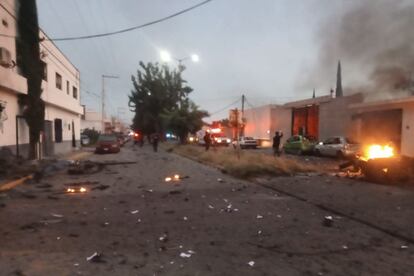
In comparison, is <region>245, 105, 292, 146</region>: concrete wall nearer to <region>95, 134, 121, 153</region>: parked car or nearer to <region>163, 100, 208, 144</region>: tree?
<region>163, 100, 208, 144</region>: tree

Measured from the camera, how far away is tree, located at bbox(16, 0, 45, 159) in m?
20.4

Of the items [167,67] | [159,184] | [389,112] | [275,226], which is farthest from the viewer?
[167,67]

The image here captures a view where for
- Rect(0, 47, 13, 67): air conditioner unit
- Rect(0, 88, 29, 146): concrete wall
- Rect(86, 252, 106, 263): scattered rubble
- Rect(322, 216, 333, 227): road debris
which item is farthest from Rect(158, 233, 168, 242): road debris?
Rect(0, 47, 13, 67): air conditioner unit

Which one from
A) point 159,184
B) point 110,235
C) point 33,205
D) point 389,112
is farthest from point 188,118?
point 110,235

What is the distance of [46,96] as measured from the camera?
90.5ft

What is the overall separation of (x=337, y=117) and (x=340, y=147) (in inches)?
361

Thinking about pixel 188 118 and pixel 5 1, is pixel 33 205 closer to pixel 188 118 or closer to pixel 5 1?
pixel 5 1

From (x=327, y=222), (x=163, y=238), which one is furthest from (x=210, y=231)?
(x=327, y=222)

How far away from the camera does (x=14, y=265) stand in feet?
16.9

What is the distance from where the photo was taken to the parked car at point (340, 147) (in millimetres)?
25809

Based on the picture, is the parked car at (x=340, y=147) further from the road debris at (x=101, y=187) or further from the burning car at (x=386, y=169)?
the road debris at (x=101, y=187)

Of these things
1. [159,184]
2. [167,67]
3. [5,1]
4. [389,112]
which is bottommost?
[159,184]

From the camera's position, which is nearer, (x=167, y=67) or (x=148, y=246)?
(x=148, y=246)

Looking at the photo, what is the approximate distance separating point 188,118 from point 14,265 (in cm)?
4289
